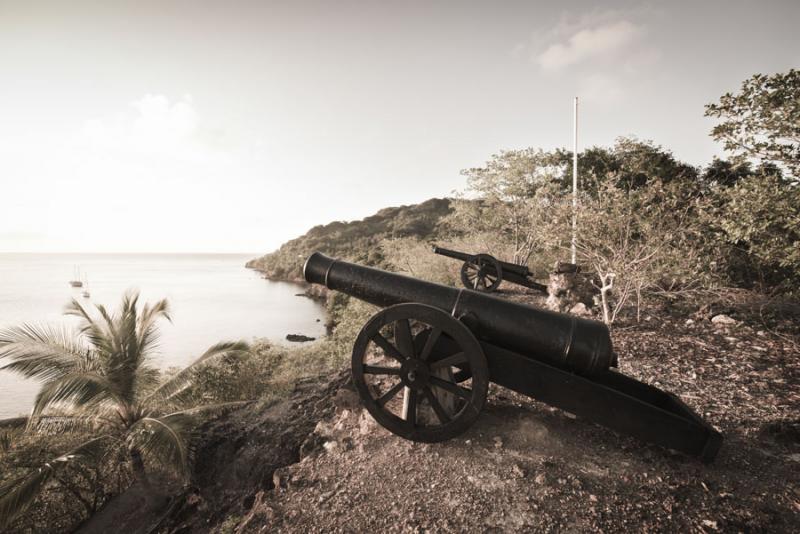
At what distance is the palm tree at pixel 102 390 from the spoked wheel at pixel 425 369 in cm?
357

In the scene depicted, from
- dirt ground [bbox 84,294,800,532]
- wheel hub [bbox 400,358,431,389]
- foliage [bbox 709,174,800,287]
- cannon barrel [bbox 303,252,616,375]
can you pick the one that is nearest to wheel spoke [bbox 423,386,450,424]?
wheel hub [bbox 400,358,431,389]

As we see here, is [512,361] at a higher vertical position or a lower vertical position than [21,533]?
higher

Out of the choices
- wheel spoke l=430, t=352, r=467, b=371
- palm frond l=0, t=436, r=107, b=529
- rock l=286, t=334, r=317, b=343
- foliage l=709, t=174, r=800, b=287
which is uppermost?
foliage l=709, t=174, r=800, b=287

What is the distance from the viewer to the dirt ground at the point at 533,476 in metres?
2.45

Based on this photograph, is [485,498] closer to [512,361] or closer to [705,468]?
[512,361]

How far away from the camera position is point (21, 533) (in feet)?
18.8

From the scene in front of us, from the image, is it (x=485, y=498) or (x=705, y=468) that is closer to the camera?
(x=485, y=498)

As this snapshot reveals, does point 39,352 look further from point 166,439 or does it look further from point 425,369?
point 425,369

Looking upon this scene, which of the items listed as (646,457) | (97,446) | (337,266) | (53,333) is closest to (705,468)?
(646,457)

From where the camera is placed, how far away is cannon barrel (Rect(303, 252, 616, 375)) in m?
2.78

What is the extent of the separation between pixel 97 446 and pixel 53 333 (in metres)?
2.03

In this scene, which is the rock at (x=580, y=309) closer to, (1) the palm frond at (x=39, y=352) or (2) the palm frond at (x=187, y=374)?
(2) the palm frond at (x=187, y=374)

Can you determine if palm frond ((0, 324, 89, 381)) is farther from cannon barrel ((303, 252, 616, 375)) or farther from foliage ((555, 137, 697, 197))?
foliage ((555, 137, 697, 197))

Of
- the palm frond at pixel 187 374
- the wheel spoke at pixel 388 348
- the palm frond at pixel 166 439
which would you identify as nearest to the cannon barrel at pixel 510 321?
the wheel spoke at pixel 388 348
